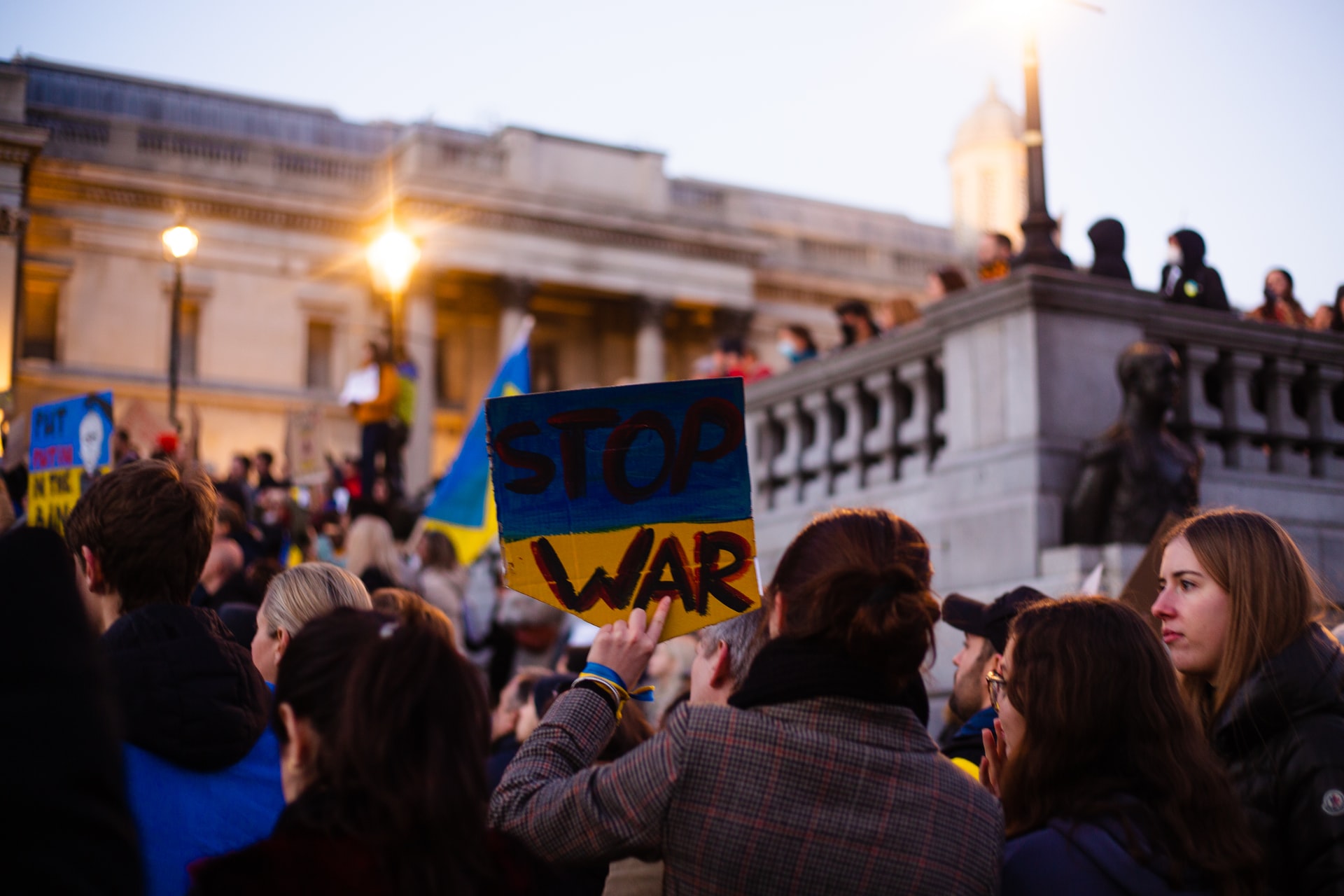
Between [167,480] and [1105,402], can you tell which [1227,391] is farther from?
[167,480]

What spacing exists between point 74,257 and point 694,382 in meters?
38.7

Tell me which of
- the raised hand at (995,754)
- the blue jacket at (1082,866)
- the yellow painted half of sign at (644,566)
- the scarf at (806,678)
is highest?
the yellow painted half of sign at (644,566)

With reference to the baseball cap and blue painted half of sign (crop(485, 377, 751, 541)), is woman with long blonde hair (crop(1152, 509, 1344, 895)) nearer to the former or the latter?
the baseball cap

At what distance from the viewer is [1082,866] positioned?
9.31 feet

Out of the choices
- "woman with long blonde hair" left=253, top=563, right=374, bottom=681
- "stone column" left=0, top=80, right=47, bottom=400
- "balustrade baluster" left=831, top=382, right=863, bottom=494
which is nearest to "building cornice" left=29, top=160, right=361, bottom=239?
"stone column" left=0, top=80, right=47, bottom=400

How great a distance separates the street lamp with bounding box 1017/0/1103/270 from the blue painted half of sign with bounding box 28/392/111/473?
215 inches

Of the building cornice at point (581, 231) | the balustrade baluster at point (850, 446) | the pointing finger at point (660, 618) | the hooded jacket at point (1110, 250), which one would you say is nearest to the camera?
the pointing finger at point (660, 618)

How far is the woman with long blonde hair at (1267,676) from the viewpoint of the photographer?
3.09 metres

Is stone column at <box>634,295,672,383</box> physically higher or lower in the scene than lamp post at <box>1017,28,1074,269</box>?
higher

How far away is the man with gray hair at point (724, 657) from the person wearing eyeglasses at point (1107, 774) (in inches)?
27.6

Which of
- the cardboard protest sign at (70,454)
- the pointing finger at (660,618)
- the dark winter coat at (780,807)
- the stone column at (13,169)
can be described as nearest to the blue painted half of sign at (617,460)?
the pointing finger at (660,618)

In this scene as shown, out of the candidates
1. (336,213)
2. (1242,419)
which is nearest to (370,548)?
(1242,419)

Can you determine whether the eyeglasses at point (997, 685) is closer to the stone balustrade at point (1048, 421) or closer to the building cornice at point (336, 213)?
the stone balustrade at point (1048, 421)

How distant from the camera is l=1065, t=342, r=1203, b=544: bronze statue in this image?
764 centimetres
